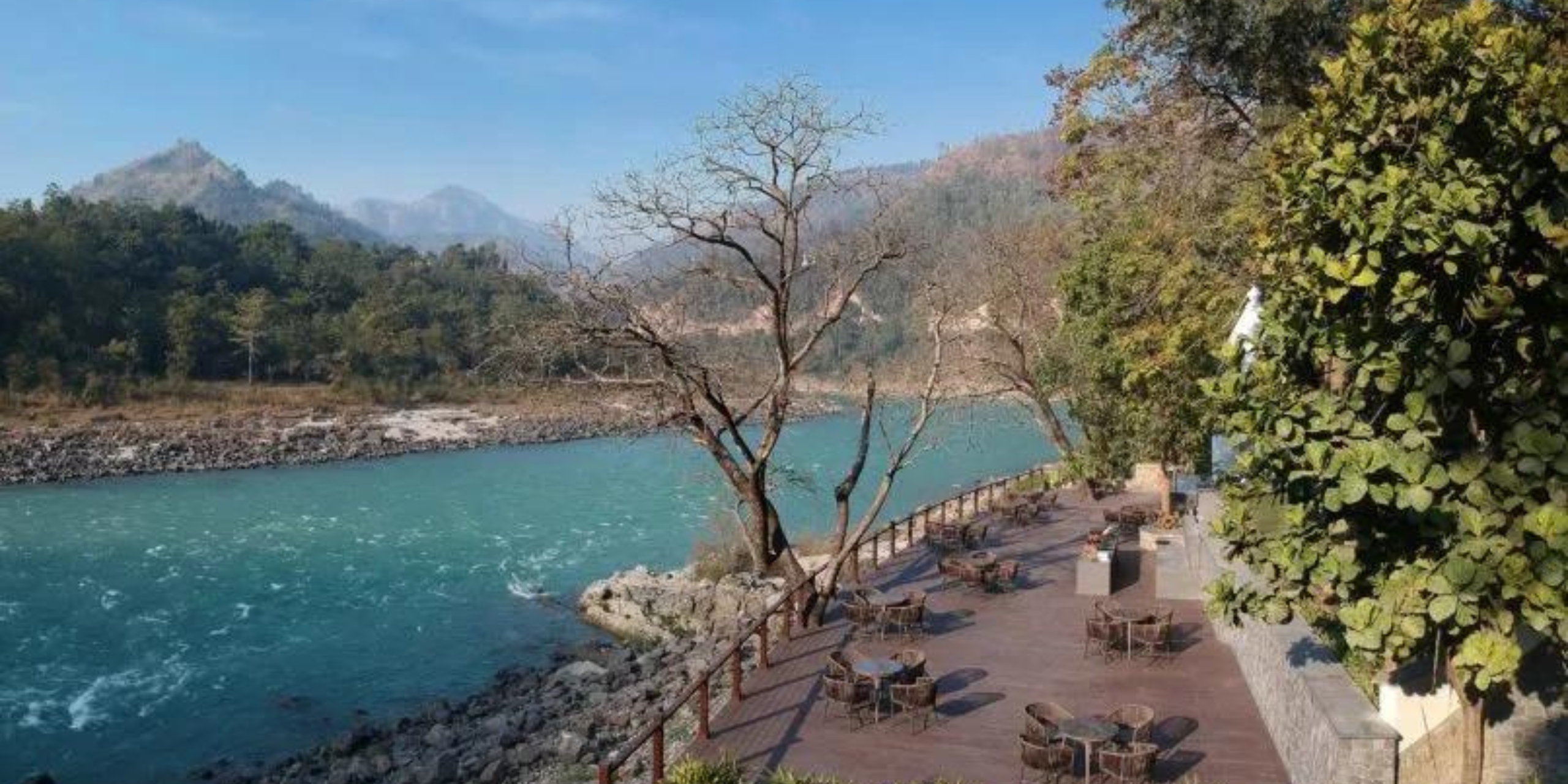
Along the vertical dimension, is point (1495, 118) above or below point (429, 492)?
above

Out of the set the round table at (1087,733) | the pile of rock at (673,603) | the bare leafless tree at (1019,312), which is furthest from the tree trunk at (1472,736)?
the bare leafless tree at (1019,312)

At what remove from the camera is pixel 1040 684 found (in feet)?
39.8

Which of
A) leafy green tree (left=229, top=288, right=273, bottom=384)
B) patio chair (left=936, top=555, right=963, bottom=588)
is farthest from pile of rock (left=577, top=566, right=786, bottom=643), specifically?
leafy green tree (left=229, top=288, right=273, bottom=384)

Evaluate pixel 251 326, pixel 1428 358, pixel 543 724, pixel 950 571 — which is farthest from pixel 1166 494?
pixel 251 326

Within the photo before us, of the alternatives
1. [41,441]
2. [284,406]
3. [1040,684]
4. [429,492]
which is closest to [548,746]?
[1040,684]

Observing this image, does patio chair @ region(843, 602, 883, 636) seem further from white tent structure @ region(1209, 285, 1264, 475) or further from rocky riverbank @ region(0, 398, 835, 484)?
rocky riverbank @ region(0, 398, 835, 484)

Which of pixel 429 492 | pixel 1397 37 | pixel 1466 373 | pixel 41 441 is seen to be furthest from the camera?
→ pixel 41 441

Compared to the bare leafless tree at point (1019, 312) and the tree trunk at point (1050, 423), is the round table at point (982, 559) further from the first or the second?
the tree trunk at point (1050, 423)

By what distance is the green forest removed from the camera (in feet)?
229

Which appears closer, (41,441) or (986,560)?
(986,560)

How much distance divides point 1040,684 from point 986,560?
5056 millimetres

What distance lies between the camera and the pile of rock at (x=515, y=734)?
45.8 ft

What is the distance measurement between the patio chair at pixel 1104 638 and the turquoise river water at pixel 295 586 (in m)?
5.50

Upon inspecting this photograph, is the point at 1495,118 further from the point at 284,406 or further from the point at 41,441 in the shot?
the point at 284,406
